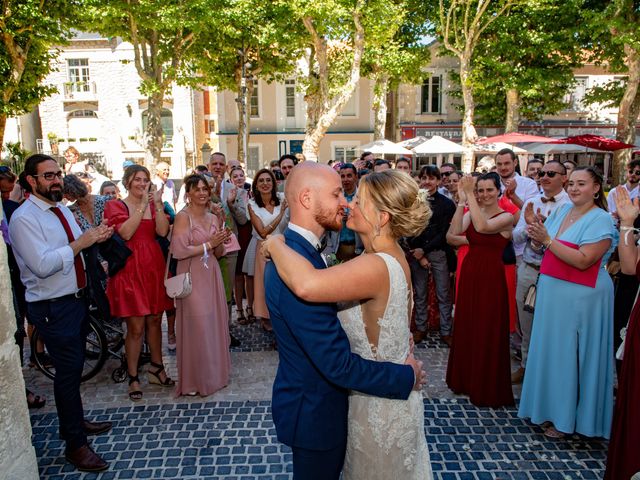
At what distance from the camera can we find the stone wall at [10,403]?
2.62 metres

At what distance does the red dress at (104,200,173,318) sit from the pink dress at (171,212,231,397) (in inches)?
9.5

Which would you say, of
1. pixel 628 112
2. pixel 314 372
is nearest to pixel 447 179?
pixel 314 372

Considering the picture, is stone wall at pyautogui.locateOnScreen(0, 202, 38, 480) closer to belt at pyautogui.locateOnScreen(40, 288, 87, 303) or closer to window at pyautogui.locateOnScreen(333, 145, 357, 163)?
belt at pyautogui.locateOnScreen(40, 288, 87, 303)

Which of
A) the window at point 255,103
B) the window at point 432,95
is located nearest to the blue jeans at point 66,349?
the window at point 255,103

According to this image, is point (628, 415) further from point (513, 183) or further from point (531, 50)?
point (531, 50)

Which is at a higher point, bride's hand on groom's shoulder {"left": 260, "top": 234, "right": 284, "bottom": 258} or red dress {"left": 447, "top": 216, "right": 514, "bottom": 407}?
bride's hand on groom's shoulder {"left": 260, "top": 234, "right": 284, "bottom": 258}

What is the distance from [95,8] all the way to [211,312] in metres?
15.3

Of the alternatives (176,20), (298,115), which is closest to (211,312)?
(176,20)

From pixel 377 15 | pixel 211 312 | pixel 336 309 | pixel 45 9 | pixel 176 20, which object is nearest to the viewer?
pixel 336 309

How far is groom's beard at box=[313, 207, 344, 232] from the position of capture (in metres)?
2.07

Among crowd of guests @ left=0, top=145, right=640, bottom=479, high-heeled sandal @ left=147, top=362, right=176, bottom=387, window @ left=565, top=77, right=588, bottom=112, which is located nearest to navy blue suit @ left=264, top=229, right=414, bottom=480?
crowd of guests @ left=0, top=145, right=640, bottom=479

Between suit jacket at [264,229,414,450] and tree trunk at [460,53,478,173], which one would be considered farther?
tree trunk at [460,53,478,173]

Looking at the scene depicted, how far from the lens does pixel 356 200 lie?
236 cm

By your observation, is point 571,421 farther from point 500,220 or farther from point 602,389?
point 500,220
